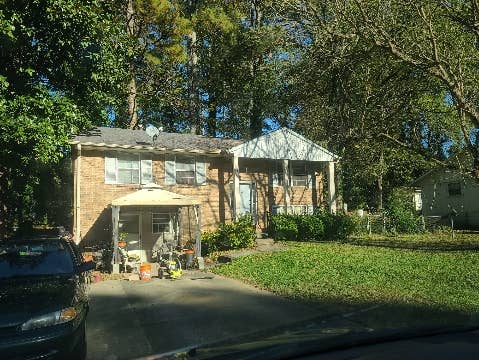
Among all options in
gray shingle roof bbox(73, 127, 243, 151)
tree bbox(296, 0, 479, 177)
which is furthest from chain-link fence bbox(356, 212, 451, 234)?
tree bbox(296, 0, 479, 177)

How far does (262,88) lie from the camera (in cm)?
3281

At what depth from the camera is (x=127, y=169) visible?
2002cm

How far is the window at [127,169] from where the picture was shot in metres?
19.5

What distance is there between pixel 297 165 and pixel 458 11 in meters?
11.8

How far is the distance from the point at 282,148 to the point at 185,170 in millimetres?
5025

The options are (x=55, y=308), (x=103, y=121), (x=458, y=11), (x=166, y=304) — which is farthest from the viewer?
(x=103, y=121)

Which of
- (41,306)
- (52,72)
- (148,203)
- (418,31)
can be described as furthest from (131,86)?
(41,306)

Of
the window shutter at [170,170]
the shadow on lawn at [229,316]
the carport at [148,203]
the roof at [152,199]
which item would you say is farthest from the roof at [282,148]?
the shadow on lawn at [229,316]

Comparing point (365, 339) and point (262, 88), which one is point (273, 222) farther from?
point (365, 339)

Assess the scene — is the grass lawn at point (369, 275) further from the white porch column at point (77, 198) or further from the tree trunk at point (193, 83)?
the tree trunk at point (193, 83)

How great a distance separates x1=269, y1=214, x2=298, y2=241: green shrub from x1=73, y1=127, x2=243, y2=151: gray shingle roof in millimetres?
4204

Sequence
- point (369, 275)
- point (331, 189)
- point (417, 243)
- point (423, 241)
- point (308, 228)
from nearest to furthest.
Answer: point (369, 275), point (417, 243), point (423, 241), point (308, 228), point (331, 189)

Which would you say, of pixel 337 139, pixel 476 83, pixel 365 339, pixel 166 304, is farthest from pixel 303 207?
pixel 365 339

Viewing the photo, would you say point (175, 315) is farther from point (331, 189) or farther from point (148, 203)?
point (331, 189)
